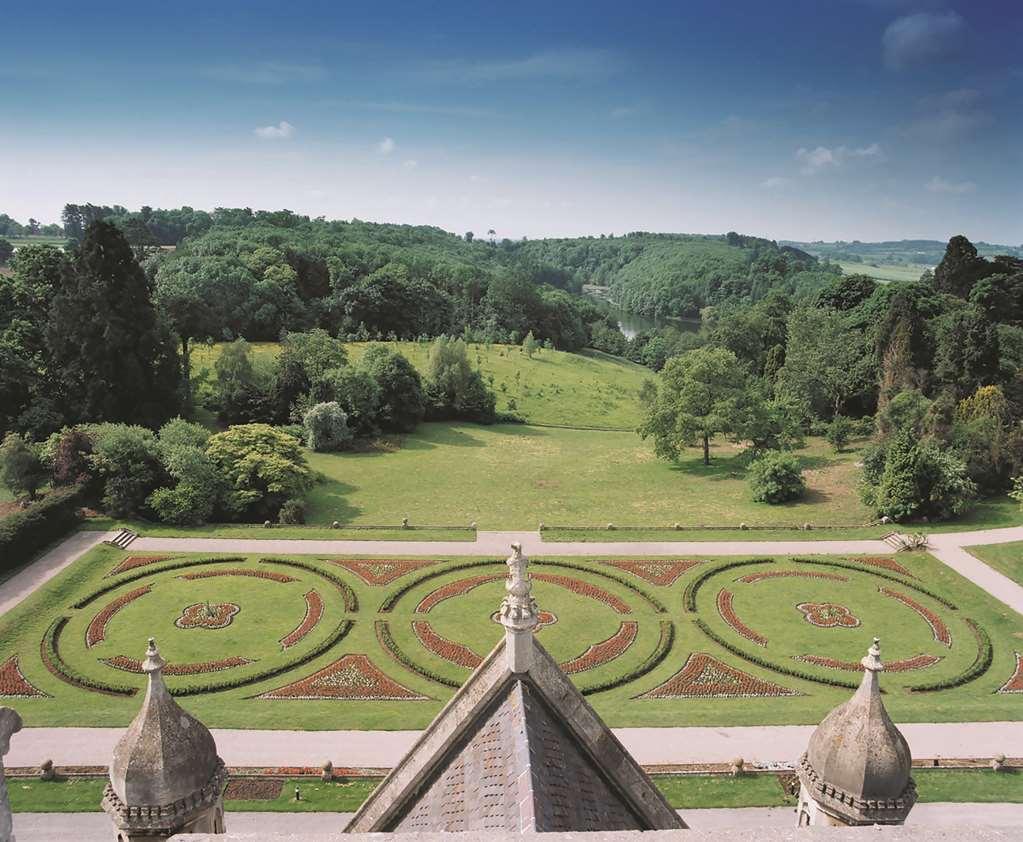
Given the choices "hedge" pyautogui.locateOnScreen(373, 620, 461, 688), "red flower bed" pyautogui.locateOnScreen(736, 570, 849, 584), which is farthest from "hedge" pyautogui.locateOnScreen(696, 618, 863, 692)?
"hedge" pyautogui.locateOnScreen(373, 620, 461, 688)

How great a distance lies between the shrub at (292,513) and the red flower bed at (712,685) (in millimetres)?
23380

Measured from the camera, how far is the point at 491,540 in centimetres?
4031

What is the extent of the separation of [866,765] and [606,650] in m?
18.8

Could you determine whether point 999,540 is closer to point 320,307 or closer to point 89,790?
point 89,790

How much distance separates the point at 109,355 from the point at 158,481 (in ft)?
41.5

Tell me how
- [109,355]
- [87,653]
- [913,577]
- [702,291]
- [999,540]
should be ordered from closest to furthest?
[87,653] < [913,577] < [999,540] < [109,355] < [702,291]

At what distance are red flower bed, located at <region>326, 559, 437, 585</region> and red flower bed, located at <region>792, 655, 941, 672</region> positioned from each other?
57.7 ft

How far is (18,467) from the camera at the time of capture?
40719 mm

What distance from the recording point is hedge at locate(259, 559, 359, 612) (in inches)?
1310

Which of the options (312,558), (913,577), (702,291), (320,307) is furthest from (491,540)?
(702,291)

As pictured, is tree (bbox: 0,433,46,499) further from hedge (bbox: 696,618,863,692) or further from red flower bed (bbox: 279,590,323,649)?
hedge (bbox: 696,618,863,692)

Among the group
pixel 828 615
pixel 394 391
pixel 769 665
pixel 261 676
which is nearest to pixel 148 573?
pixel 261 676

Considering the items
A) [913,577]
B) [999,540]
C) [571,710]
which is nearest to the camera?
[571,710]

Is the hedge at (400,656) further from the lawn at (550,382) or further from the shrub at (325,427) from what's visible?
the lawn at (550,382)
